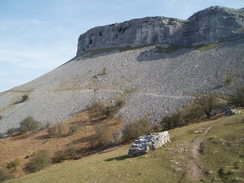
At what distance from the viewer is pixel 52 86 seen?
7488 centimetres

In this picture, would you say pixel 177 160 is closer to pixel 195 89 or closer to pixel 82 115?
pixel 195 89

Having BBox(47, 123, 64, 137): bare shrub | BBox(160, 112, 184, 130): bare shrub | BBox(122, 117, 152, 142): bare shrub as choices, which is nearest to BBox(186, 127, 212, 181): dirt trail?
BBox(122, 117, 152, 142): bare shrub

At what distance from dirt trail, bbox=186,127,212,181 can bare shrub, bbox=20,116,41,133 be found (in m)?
39.2

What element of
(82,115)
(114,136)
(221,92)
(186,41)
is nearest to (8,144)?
(82,115)

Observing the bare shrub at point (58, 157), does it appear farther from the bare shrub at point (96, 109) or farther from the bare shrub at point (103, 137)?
the bare shrub at point (96, 109)

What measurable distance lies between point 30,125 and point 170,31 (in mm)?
65096

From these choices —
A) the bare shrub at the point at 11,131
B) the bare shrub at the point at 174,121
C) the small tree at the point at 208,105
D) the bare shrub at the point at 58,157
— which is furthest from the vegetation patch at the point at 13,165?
the small tree at the point at 208,105

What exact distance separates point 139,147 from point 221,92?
1084 inches

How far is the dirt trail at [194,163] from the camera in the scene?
13.6 metres

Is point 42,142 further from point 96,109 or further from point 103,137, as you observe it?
point 96,109

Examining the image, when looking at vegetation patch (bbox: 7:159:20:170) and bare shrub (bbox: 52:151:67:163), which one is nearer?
vegetation patch (bbox: 7:159:20:170)

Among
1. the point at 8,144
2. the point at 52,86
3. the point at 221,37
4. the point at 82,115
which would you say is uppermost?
the point at 221,37

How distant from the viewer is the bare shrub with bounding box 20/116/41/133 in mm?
48125

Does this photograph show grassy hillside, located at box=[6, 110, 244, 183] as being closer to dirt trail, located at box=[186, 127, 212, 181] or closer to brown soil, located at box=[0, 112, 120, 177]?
dirt trail, located at box=[186, 127, 212, 181]
